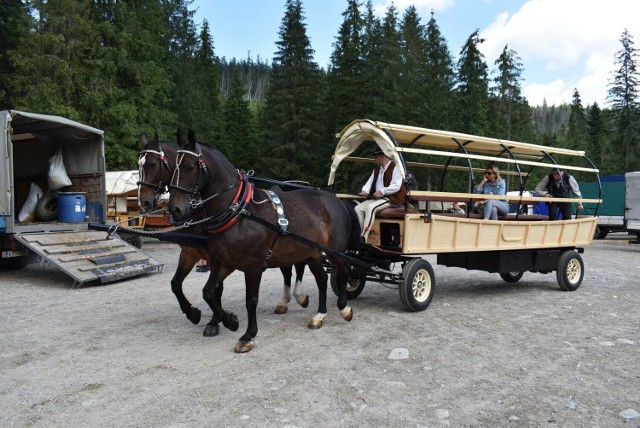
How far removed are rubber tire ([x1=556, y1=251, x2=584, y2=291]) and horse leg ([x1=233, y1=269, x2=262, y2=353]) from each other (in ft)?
20.2

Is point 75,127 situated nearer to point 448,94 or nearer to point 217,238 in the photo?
point 217,238

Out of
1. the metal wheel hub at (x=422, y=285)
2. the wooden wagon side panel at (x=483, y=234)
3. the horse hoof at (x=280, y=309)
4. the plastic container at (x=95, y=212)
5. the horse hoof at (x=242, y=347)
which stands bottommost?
the horse hoof at (x=280, y=309)

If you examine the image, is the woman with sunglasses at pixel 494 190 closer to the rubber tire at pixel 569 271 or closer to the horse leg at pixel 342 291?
Result: the rubber tire at pixel 569 271

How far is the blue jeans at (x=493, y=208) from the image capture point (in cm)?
798

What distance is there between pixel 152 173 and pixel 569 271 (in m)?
7.73

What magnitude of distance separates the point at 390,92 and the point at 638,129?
21187mm

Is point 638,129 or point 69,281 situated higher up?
point 638,129

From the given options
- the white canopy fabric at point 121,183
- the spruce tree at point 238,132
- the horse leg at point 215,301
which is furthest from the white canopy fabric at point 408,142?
the spruce tree at point 238,132

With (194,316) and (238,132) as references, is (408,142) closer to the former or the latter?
(194,316)

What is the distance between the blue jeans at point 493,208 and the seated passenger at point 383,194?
1953 mm

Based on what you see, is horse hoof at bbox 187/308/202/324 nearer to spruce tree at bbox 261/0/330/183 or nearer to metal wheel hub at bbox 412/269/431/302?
metal wheel hub at bbox 412/269/431/302

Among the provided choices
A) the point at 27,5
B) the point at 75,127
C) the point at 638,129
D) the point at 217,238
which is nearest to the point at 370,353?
the point at 217,238

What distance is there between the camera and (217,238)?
5.24 metres

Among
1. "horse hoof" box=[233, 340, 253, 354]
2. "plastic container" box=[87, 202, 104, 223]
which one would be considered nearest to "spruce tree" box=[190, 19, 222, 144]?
"plastic container" box=[87, 202, 104, 223]
